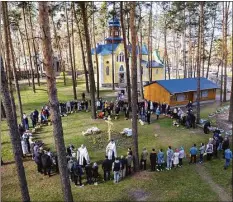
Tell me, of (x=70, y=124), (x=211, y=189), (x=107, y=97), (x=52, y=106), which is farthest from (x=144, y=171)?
(x=107, y=97)

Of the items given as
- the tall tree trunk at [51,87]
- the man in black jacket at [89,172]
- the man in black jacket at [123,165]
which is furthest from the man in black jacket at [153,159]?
the tall tree trunk at [51,87]

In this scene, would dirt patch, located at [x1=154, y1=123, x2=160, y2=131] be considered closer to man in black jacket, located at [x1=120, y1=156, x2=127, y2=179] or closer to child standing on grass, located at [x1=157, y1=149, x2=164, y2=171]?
child standing on grass, located at [x1=157, y1=149, x2=164, y2=171]

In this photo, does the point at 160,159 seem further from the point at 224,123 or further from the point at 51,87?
the point at 51,87

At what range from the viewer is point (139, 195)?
35.2 ft

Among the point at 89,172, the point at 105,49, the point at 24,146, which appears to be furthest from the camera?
the point at 105,49

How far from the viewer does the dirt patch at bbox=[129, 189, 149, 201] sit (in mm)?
10484

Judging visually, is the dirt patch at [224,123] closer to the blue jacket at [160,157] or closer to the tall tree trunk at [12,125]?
the blue jacket at [160,157]

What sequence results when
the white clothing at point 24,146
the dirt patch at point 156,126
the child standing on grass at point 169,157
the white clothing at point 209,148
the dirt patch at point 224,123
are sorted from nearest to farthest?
the dirt patch at point 224,123 → the child standing on grass at point 169,157 → the white clothing at point 209,148 → the white clothing at point 24,146 → the dirt patch at point 156,126

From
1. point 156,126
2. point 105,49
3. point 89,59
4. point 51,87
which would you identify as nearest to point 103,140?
point 156,126

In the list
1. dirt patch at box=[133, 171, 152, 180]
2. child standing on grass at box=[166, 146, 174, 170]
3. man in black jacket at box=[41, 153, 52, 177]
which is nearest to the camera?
dirt patch at box=[133, 171, 152, 180]

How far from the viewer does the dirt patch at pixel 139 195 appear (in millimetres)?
10484

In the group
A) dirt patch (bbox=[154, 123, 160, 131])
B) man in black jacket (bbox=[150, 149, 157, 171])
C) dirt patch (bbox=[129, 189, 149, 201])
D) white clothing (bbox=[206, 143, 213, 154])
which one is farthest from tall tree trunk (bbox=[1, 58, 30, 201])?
dirt patch (bbox=[154, 123, 160, 131])

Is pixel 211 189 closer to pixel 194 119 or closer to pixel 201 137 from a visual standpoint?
pixel 201 137

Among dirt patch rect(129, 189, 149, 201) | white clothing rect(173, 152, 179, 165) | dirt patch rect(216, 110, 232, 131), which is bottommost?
dirt patch rect(129, 189, 149, 201)
